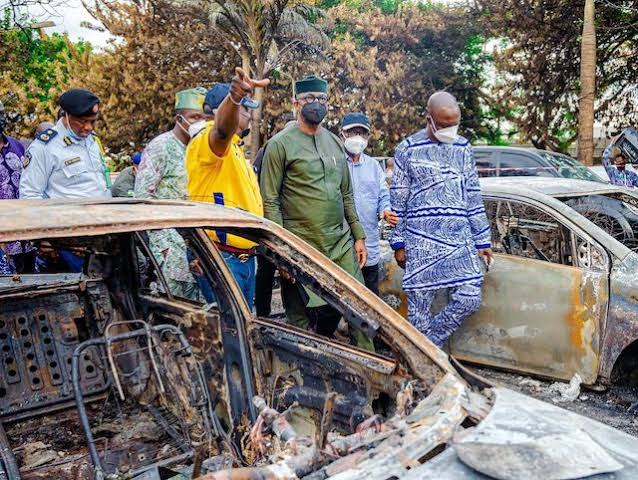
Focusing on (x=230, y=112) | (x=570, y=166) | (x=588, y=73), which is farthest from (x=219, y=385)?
(x=588, y=73)

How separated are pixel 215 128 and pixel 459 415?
1971 millimetres

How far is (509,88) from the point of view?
58.1 ft

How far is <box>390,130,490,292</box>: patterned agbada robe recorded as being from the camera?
3.84 meters

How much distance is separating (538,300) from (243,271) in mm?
1871

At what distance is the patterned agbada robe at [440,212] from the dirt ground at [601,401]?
0.75m

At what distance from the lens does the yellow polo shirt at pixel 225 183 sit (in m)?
3.51

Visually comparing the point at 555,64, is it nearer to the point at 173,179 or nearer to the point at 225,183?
the point at 173,179

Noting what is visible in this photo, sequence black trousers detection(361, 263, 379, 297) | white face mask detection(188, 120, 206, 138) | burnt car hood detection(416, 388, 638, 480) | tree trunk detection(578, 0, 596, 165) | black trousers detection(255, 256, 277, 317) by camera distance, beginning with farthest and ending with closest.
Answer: tree trunk detection(578, 0, 596, 165) → black trousers detection(361, 263, 379, 297) → black trousers detection(255, 256, 277, 317) → white face mask detection(188, 120, 206, 138) → burnt car hood detection(416, 388, 638, 480)

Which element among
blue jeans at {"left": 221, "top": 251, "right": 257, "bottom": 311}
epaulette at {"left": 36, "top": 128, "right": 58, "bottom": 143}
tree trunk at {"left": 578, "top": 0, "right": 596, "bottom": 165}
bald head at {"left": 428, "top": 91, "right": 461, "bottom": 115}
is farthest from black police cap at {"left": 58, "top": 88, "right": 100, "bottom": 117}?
tree trunk at {"left": 578, "top": 0, "right": 596, "bottom": 165}

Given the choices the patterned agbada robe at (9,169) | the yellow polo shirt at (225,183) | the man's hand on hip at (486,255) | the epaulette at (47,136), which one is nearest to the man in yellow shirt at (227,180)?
the yellow polo shirt at (225,183)

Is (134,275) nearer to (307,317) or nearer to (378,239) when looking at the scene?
(307,317)

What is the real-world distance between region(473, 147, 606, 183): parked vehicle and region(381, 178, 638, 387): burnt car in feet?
19.6

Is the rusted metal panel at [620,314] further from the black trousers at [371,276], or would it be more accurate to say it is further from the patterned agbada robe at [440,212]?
the black trousers at [371,276]

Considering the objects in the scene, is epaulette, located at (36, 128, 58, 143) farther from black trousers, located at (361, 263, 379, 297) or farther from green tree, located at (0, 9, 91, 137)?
green tree, located at (0, 9, 91, 137)
